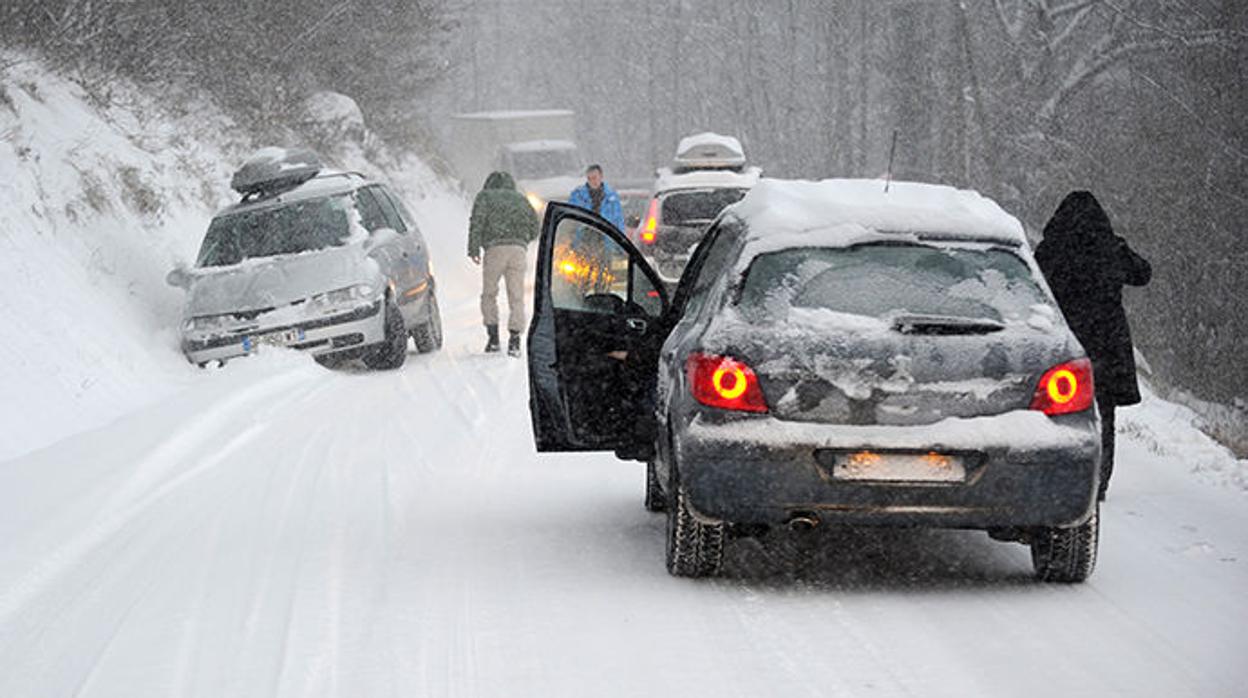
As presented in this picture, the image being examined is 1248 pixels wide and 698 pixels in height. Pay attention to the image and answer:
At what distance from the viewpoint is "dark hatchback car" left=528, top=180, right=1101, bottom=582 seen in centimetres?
666

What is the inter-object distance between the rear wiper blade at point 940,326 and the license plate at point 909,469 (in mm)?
504

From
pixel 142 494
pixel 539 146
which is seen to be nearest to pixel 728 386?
pixel 142 494

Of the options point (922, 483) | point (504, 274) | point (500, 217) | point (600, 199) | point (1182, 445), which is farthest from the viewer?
point (600, 199)

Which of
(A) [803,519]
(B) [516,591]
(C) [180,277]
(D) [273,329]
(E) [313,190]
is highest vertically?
(A) [803,519]

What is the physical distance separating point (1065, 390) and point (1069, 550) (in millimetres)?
694

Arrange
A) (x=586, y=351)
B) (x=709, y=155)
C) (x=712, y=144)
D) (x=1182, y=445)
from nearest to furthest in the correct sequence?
(x=586, y=351) → (x=1182, y=445) → (x=709, y=155) → (x=712, y=144)

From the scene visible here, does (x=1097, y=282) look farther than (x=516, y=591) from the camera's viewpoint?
Yes

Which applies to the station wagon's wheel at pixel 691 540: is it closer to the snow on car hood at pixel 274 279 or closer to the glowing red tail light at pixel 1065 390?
the glowing red tail light at pixel 1065 390

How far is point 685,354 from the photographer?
712cm

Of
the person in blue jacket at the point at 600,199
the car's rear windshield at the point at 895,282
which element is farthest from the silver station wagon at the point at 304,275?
the car's rear windshield at the point at 895,282

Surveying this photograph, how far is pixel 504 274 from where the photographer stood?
57.0 feet

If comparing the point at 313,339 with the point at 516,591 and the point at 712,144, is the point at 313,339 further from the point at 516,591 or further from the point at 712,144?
the point at 712,144

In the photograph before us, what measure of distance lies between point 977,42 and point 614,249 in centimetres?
3826

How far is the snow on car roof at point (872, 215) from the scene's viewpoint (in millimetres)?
7133
